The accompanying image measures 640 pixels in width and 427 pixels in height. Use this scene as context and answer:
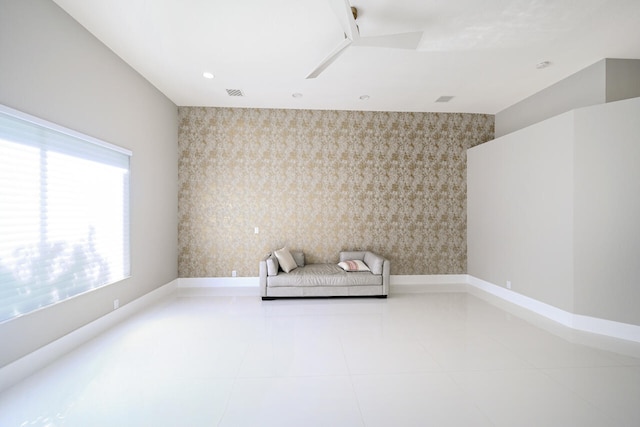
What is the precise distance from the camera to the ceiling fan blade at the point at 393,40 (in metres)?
2.60

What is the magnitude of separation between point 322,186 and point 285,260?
1.61 metres

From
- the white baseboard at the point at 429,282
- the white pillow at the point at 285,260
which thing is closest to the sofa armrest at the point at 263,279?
the white pillow at the point at 285,260

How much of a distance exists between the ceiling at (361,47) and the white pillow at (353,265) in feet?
9.41

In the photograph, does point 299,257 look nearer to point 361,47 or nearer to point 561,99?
point 361,47

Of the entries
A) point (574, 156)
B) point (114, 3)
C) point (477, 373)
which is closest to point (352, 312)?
point (477, 373)

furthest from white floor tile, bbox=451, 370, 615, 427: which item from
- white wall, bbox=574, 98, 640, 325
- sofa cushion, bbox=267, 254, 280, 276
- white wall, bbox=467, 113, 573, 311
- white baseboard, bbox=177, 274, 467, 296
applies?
sofa cushion, bbox=267, 254, 280, 276

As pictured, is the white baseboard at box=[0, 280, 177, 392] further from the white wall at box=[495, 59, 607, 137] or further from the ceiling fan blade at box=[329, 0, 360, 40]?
the white wall at box=[495, 59, 607, 137]

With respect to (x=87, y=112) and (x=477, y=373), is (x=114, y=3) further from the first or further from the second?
(x=477, y=373)

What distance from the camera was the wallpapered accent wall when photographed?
527 centimetres

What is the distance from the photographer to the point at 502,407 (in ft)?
6.72

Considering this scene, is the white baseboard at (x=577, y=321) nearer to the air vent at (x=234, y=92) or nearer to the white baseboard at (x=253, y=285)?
the white baseboard at (x=253, y=285)

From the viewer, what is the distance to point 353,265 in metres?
4.85

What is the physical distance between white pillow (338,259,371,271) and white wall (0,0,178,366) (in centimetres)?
308

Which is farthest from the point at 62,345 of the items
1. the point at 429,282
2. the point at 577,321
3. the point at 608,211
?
the point at 608,211
